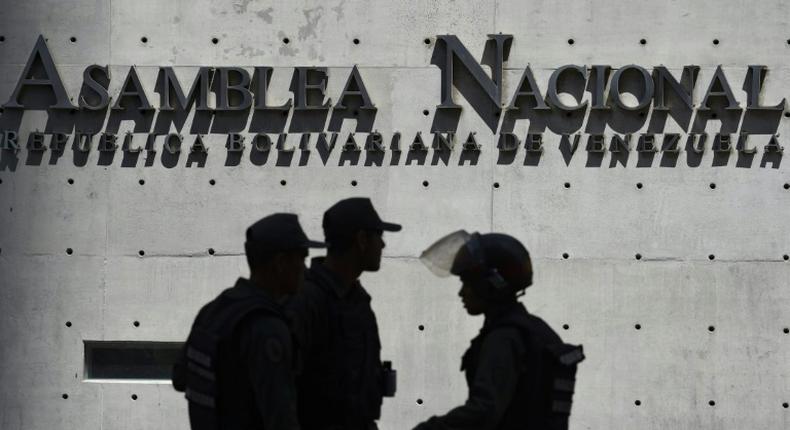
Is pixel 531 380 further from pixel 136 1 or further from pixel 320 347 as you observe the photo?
pixel 136 1

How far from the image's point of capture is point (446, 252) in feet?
23.9

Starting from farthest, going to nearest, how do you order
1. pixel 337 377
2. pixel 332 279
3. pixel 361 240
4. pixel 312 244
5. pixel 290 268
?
pixel 361 240 < pixel 332 279 < pixel 337 377 < pixel 312 244 < pixel 290 268

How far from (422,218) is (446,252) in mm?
4023

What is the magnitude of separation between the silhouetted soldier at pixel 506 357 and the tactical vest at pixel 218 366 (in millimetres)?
967

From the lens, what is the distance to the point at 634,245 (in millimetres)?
11203

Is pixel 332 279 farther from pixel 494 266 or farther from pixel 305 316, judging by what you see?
pixel 494 266

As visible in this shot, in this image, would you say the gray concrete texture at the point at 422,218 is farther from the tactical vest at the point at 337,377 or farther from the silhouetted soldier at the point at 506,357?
the tactical vest at the point at 337,377

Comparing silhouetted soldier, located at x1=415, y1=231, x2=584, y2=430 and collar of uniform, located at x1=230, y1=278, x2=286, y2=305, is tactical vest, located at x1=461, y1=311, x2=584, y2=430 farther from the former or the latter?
collar of uniform, located at x1=230, y1=278, x2=286, y2=305

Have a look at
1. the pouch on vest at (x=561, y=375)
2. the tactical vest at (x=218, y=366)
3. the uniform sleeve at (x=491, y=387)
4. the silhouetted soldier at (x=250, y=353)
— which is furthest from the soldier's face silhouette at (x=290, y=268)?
the pouch on vest at (x=561, y=375)

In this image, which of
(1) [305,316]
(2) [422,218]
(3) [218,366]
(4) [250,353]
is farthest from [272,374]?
(2) [422,218]

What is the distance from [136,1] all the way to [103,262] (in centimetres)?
196

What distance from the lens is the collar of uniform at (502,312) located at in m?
6.86

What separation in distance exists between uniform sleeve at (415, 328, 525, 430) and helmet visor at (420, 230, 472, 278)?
1.93ft

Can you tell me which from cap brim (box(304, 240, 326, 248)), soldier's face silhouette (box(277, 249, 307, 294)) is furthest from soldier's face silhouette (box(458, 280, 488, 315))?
soldier's face silhouette (box(277, 249, 307, 294))
